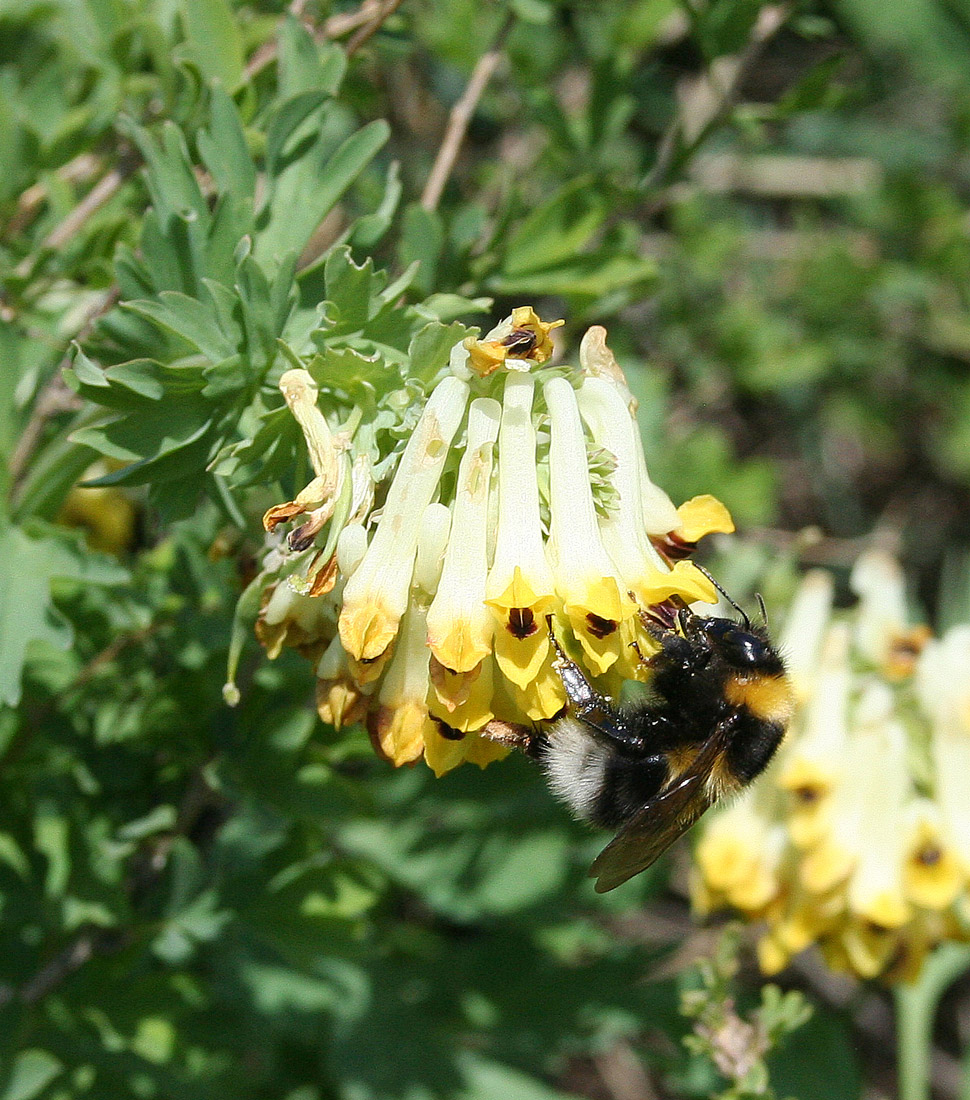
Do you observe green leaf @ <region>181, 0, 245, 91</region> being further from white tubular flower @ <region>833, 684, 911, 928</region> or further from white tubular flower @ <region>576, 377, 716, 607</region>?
white tubular flower @ <region>833, 684, 911, 928</region>

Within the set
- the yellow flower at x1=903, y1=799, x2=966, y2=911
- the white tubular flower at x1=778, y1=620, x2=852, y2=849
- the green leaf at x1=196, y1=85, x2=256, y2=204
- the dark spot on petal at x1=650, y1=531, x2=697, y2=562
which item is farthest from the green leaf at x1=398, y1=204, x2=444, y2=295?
the yellow flower at x1=903, y1=799, x2=966, y2=911

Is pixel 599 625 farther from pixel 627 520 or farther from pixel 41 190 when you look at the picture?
pixel 41 190

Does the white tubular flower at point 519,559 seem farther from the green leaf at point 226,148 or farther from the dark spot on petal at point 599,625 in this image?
the green leaf at point 226,148

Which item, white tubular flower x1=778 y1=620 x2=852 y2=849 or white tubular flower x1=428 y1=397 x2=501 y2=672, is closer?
white tubular flower x1=428 y1=397 x2=501 y2=672

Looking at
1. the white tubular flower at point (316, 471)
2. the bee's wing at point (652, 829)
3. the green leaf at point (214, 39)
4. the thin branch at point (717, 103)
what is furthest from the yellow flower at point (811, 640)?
the green leaf at point (214, 39)

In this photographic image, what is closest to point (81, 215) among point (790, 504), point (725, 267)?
point (725, 267)

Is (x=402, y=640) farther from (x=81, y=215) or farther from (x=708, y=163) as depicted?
(x=708, y=163)
